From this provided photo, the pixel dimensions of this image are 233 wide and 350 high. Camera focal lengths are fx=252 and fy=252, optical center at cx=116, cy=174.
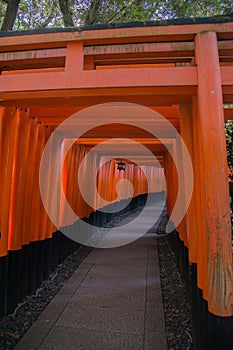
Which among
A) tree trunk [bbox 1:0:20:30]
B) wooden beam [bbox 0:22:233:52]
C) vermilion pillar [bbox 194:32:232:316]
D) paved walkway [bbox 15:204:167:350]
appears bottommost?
paved walkway [bbox 15:204:167:350]

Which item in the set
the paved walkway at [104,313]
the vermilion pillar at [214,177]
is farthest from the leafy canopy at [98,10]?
the paved walkway at [104,313]

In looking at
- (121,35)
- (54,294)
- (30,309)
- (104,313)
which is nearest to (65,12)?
(121,35)

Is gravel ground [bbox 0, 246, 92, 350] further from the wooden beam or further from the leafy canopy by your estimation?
the leafy canopy

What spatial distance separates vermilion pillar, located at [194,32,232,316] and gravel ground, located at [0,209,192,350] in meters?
1.34

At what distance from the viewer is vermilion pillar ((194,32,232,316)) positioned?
63.0 inches

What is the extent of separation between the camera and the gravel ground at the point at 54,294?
2.62 meters

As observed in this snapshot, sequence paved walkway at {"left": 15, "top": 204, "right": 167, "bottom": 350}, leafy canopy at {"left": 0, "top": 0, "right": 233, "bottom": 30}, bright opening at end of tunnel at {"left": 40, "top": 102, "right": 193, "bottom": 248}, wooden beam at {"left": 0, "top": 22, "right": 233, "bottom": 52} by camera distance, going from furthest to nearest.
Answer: leafy canopy at {"left": 0, "top": 0, "right": 233, "bottom": 30}, bright opening at end of tunnel at {"left": 40, "top": 102, "right": 193, "bottom": 248}, paved walkway at {"left": 15, "top": 204, "right": 167, "bottom": 350}, wooden beam at {"left": 0, "top": 22, "right": 233, "bottom": 52}

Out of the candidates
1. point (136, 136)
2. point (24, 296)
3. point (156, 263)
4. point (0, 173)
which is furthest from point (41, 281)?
point (136, 136)

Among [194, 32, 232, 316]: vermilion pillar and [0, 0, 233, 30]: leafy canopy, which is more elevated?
[0, 0, 233, 30]: leafy canopy

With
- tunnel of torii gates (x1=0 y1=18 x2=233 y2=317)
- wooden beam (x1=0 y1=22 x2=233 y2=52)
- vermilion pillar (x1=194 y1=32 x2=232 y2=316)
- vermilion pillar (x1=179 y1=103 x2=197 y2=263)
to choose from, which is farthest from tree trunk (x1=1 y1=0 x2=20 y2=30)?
vermilion pillar (x1=194 y1=32 x2=232 y2=316)

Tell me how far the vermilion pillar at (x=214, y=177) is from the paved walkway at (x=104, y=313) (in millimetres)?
1356

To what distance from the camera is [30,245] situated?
355 centimetres

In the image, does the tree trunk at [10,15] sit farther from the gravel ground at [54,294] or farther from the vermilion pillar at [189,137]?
the gravel ground at [54,294]

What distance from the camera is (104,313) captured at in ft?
10.4
